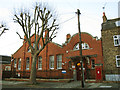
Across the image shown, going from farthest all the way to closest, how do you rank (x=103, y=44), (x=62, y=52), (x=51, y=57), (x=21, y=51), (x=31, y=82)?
(x=21, y=51)
(x=51, y=57)
(x=62, y=52)
(x=103, y=44)
(x=31, y=82)

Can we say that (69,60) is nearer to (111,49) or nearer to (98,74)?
(98,74)

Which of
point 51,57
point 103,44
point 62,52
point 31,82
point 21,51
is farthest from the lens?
point 21,51

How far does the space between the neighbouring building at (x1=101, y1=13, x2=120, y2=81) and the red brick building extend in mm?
782

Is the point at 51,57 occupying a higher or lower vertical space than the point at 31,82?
higher

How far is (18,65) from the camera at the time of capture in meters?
27.8

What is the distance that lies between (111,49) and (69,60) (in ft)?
21.8

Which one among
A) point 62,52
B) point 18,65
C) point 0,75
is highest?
point 62,52

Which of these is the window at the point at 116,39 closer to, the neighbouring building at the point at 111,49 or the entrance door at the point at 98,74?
the neighbouring building at the point at 111,49

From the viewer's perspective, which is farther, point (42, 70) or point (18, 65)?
point (18, 65)

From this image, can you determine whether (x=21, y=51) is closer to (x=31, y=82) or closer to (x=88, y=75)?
(x=31, y=82)

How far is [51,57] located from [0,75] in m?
10.3

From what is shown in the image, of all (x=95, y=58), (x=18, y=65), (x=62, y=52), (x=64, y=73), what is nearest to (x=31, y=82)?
(x=64, y=73)

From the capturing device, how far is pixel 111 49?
1742 centimetres

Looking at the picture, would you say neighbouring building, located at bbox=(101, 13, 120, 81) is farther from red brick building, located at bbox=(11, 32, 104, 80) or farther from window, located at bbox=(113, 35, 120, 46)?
red brick building, located at bbox=(11, 32, 104, 80)
